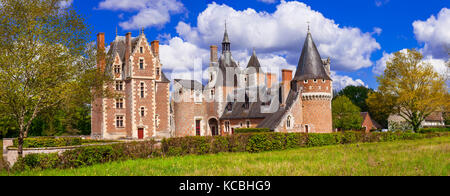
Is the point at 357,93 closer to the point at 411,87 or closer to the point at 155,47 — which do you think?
the point at 411,87

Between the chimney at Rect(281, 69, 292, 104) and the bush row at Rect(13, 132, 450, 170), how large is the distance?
12.5 metres

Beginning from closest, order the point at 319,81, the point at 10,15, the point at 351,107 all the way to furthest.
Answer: the point at 10,15
the point at 319,81
the point at 351,107

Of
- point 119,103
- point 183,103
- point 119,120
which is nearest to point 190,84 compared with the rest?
point 183,103

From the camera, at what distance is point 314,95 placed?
40188mm

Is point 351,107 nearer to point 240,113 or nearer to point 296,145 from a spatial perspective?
point 240,113

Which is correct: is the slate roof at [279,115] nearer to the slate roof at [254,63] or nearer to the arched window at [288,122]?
the arched window at [288,122]

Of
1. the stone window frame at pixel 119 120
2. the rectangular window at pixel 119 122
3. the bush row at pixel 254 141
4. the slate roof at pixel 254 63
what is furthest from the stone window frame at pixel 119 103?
the bush row at pixel 254 141

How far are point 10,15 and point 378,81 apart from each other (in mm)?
40470

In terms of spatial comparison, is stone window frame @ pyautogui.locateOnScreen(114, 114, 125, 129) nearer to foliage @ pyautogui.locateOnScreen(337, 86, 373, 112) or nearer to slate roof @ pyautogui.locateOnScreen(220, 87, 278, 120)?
slate roof @ pyautogui.locateOnScreen(220, 87, 278, 120)

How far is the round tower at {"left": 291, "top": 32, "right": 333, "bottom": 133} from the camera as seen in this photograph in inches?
1583

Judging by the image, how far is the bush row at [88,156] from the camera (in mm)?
13391

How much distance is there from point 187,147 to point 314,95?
24.3 m
